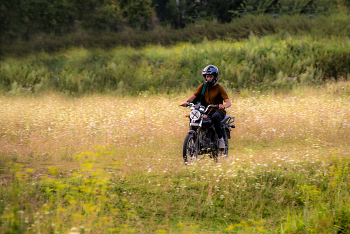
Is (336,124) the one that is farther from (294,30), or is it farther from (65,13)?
(65,13)

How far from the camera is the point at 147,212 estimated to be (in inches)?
215

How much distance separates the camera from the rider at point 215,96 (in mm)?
7488

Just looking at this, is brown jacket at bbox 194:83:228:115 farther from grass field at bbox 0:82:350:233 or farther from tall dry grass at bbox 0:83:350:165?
tall dry grass at bbox 0:83:350:165

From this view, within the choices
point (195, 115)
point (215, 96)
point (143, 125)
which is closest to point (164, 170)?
point (195, 115)

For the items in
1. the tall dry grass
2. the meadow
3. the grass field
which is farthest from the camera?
the meadow

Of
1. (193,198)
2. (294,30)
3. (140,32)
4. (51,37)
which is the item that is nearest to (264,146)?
(193,198)

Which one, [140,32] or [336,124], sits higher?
[140,32]

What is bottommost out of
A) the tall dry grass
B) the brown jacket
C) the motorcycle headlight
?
the tall dry grass

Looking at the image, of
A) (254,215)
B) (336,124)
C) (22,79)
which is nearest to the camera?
(254,215)

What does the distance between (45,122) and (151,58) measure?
1125cm

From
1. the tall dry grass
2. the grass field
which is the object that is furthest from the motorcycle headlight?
the tall dry grass

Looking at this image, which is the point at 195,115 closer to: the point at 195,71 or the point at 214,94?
the point at 214,94

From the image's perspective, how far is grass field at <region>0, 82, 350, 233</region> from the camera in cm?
458

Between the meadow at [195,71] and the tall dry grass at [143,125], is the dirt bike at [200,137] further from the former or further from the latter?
the meadow at [195,71]
